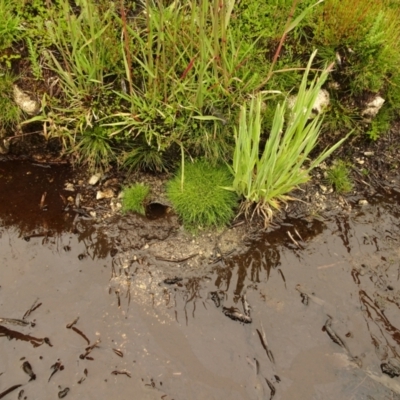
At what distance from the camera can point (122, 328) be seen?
2986 millimetres

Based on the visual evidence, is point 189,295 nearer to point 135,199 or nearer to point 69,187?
point 135,199

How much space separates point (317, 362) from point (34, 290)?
222 centimetres

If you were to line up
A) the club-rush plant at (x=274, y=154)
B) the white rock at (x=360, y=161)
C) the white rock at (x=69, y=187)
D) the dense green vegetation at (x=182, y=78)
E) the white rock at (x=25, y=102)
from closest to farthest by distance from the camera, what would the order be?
the club-rush plant at (x=274, y=154), the dense green vegetation at (x=182, y=78), the white rock at (x=25, y=102), the white rock at (x=69, y=187), the white rock at (x=360, y=161)

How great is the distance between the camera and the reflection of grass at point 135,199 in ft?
11.5

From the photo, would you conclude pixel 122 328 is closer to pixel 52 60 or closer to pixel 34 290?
pixel 34 290

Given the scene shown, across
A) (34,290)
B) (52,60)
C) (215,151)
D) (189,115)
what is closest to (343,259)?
(215,151)

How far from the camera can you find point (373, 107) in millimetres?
3668

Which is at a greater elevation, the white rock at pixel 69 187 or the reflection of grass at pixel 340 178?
the reflection of grass at pixel 340 178

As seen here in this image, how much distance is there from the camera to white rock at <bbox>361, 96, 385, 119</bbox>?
144 inches

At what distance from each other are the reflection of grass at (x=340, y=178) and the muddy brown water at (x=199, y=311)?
0.76 ft

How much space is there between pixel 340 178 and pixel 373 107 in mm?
712

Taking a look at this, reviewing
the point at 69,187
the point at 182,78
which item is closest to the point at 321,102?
the point at 182,78

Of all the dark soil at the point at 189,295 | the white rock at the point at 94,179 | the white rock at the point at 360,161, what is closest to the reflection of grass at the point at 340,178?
the dark soil at the point at 189,295

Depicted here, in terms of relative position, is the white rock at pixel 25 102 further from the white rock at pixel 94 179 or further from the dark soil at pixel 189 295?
the white rock at pixel 94 179
